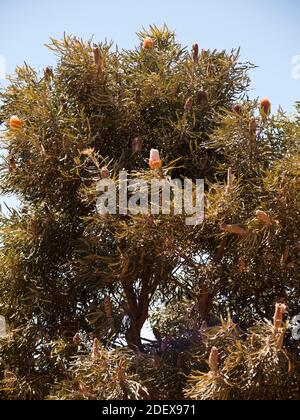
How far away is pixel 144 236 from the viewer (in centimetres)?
367

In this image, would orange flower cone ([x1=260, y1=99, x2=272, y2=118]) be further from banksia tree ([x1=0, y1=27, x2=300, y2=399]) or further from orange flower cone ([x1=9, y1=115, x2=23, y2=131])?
orange flower cone ([x1=9, y1=115, x2=23, y2=131])

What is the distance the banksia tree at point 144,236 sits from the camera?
3.52 metres

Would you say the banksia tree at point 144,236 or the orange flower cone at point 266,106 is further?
the orange flower cone at point 266,106

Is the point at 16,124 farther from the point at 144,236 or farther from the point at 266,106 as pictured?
the point at 266,106

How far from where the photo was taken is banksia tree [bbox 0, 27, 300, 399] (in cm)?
352

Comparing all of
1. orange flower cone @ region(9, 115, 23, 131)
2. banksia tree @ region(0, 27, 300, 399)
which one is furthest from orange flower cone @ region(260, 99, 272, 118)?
orange flower cone @ region(9, 115, 23, 131)

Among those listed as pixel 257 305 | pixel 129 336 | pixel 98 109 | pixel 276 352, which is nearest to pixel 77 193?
pixel 98 109

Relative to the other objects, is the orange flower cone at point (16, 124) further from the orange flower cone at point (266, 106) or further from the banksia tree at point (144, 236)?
the orange flower cone at point (266, 106)

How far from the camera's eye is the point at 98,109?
173 inches

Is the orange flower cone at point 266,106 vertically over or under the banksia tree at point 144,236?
over

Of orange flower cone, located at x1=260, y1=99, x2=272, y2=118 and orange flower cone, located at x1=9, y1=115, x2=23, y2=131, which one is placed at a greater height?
orange flower cone, located at x1=260, y1=99, x2=272, y2=118

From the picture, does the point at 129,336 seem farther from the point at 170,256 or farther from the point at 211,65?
the point at 211,65

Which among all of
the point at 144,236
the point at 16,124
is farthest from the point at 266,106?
the point at 16,124

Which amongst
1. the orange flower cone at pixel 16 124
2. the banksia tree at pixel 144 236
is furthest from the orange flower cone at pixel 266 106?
the orange flower cone at pixel 16 124
